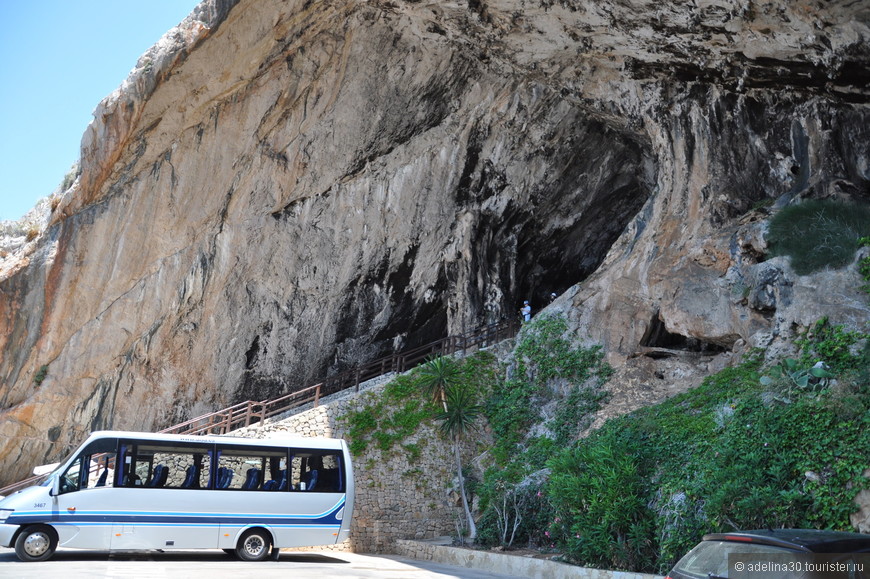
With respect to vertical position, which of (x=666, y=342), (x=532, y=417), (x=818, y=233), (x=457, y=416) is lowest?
(x=457, y=416)

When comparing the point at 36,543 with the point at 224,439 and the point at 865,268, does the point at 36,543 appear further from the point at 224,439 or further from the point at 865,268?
the point at 865,268

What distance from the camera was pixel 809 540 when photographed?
5.05 meters

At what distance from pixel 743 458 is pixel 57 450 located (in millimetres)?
19080

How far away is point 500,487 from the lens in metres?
14.3

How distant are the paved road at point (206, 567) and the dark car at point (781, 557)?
5471mm

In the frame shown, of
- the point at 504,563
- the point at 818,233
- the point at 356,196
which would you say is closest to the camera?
the point at 504,563

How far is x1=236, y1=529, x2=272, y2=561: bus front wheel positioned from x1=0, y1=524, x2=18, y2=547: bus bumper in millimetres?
3187

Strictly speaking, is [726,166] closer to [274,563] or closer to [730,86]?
[730,86]

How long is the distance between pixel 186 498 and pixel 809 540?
9.07 metres

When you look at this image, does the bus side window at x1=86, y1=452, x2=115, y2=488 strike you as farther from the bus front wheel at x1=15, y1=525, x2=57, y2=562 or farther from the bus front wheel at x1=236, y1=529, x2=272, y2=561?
the bus front wheel at x1=236, y1=529, x2=272, y2=561

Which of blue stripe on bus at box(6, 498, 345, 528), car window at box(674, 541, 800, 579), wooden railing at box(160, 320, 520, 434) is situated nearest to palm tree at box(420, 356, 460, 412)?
wooden railing at box(160, 320, 520, 434)

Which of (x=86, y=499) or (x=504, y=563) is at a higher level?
(x=86, y=499)

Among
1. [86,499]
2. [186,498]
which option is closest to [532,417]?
[186,498]

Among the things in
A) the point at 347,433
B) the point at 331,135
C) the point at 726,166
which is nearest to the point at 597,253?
the point at 726,166
